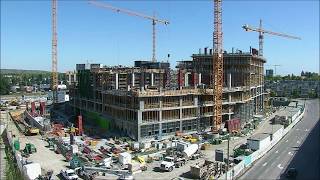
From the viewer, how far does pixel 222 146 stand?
80.2 m

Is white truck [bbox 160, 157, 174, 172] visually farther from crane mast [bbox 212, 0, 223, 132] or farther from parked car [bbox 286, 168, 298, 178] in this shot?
crane mast [bbox 212, 0, 223, 132]

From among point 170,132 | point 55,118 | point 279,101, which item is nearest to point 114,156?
point 170,132

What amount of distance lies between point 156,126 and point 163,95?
7291 millimetres

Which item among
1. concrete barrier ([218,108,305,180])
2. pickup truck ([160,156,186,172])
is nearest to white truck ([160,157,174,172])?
pickup truck ([160,156,186,172])

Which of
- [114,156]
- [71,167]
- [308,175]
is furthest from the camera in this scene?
[114,156]

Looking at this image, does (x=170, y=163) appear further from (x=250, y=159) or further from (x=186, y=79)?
(x=186, y=79)

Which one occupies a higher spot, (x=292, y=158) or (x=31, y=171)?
(x=31, y=171)

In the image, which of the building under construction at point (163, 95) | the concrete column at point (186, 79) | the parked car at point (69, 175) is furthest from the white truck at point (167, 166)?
the concrete column at point (186, 79)

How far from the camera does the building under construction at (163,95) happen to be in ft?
280

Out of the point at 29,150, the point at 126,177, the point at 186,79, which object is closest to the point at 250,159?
the point at 126,177

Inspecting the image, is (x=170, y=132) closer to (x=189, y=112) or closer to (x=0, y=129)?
(x=189, y=112)

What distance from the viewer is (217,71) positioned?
9506 centimetres

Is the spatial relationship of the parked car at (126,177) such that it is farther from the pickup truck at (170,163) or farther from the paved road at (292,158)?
the paved road at (292,158)

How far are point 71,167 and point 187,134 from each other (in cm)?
3486
